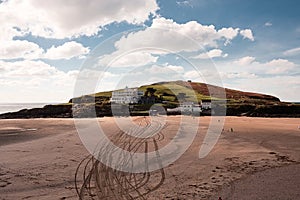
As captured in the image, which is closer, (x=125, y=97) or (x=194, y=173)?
(x=194, y=173)

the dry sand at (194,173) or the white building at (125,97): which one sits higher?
the white building at (125,97)

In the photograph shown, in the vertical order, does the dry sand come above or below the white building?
below

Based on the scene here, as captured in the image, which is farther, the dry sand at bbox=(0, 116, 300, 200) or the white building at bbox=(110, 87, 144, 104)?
the white building at bbox=(110, 87, 144, 104)

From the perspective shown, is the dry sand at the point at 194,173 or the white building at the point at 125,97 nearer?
the dry sand at the point at 194,173

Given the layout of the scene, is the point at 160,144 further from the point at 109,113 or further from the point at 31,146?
the point at 109,113

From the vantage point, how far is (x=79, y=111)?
6462 cm

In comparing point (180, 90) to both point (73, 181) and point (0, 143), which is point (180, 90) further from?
point (73, 181)

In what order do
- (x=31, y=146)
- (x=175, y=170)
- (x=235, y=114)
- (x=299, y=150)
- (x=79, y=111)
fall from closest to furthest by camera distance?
(x=175, y=170), (x=299, y=150), (x=31, y=146), (x=235, y=114), (x=79, y=111)

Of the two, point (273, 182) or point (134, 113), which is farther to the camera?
point (134, 113)

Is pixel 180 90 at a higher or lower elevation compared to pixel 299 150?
higher

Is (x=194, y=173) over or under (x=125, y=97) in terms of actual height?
under

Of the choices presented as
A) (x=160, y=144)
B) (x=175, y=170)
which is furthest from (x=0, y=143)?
(x=175, y=170)

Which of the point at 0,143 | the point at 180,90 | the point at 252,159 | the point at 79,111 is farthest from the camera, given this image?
the point at 180,90

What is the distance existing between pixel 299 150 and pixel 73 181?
13191mm
